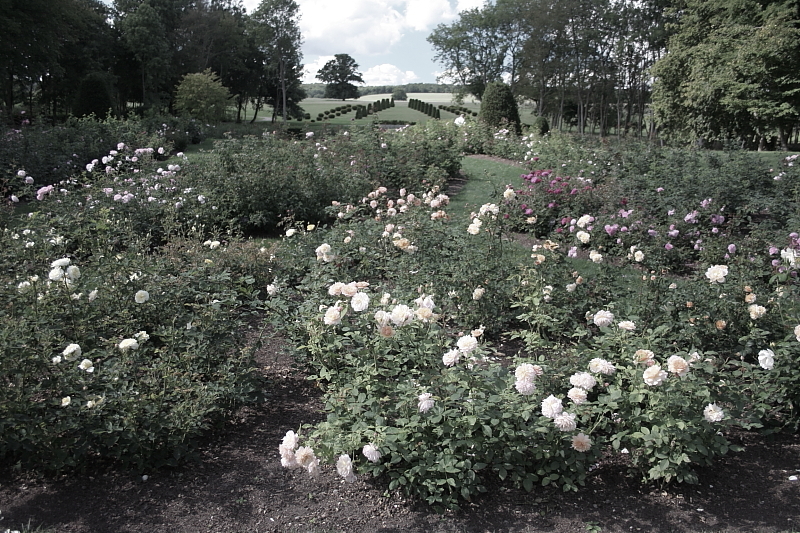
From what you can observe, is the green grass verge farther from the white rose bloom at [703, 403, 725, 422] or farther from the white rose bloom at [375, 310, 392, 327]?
the white rose bloom at [703, 403, 725, 422]

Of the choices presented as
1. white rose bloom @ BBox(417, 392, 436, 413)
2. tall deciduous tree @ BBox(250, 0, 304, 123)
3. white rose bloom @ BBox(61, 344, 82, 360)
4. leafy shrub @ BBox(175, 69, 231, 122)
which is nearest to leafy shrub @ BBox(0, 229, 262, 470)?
white rose bloom @ BBox(61, 344, 82, 360)

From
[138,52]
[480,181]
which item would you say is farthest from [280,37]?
[480,181]

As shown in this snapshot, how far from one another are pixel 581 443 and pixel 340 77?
60179 mm

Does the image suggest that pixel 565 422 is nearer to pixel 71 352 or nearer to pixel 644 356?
pixel 644 356

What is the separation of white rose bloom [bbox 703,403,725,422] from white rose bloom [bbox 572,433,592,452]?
50 cm

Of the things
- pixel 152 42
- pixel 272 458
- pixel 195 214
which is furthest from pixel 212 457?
pixel 152 42

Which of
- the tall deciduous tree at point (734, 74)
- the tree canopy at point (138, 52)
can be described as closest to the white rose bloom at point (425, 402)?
the tall deciduous tree at point (734, 74)

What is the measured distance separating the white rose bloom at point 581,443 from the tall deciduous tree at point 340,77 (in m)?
59.6

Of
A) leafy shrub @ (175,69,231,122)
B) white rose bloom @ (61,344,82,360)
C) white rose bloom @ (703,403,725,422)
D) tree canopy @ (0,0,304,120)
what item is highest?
tree canopy @ (0,0,304,120)

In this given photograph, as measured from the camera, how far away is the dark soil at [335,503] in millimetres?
2137

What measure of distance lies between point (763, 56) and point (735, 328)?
1635 centimetres

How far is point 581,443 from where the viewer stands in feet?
7.21

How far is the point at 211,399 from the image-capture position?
2.50 metres

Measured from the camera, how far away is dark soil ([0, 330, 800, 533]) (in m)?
2.14
